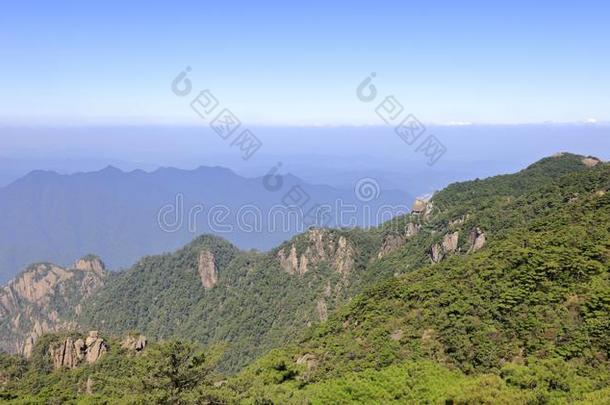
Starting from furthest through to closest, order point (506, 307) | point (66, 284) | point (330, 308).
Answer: point (66, 284) < point (330, 308) < point (506, 307)

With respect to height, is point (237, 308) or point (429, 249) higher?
point (429, 249)

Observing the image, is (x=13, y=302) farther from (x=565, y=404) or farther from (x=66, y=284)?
(x=565, y=404)

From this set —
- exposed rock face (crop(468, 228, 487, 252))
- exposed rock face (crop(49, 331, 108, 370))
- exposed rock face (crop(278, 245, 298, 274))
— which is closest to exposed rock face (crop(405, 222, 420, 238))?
exposed rock face (crop(468, 228, 487, 252))

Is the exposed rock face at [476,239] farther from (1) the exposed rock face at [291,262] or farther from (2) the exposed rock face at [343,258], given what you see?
(1) the exposed rock face at [291,262]

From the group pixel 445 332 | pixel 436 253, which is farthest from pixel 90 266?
pixel 445 332

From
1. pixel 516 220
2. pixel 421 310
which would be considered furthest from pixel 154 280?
pixel 421 310

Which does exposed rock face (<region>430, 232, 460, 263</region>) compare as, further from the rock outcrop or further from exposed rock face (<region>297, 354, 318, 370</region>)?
exposed rock face (<region>297, 354, 318, 370</region>)

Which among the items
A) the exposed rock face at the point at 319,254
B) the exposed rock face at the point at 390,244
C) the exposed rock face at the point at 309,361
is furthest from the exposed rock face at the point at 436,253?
the exposed rock face at the point at 309,361

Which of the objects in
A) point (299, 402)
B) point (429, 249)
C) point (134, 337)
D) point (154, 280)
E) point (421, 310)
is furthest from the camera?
point (154, 280)

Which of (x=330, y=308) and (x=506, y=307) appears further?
(x=330, y=308)
